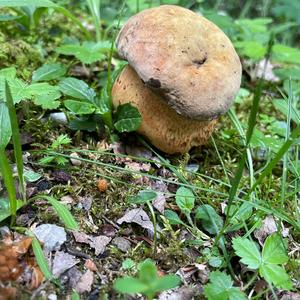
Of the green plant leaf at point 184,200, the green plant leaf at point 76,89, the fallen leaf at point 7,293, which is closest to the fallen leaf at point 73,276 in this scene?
the fallen leaf at point 7,293

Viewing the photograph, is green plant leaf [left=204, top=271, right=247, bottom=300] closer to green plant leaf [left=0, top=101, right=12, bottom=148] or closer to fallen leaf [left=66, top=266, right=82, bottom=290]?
fallen leaf [left=66, top=266, right=82, bottom=290]

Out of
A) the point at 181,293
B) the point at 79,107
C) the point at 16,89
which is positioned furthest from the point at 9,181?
the point at 181,293

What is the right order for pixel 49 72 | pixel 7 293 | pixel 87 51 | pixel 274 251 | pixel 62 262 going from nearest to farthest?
pixel 7 293, pixel 62 262, pixel 274 251, pixel 49 72, pixel 87 51

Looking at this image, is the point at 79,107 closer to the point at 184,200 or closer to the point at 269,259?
the point at 184,200

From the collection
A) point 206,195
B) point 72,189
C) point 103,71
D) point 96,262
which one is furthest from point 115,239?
point 103,71

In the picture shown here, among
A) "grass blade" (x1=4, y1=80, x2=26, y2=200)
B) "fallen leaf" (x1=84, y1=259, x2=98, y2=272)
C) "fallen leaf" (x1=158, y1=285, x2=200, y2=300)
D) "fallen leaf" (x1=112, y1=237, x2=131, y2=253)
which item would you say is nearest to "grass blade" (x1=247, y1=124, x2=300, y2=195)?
"fallen leaf" (x1=158, y1=285, x2=200, y2=300)
